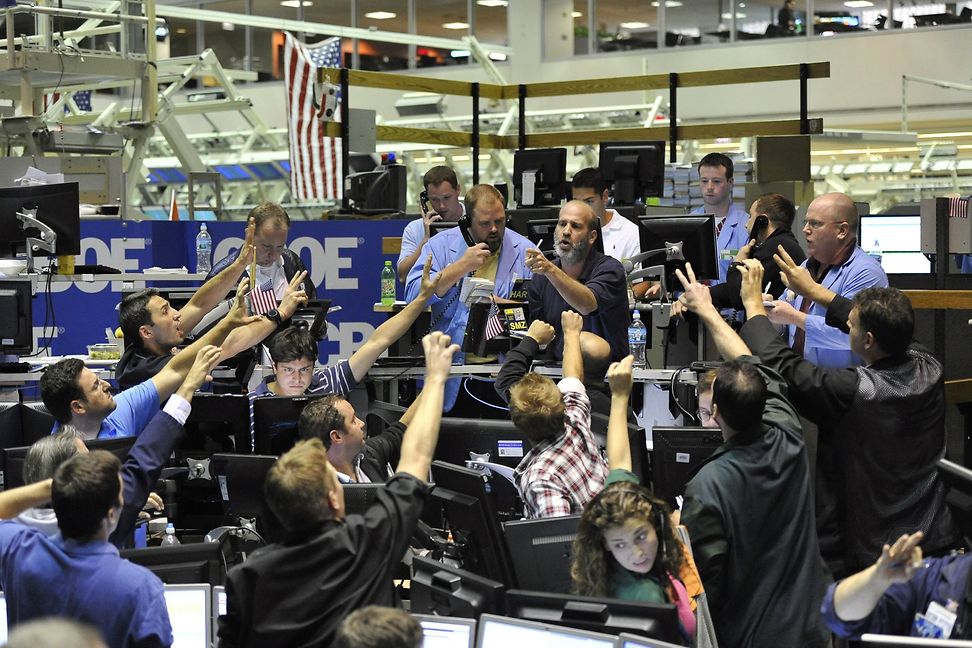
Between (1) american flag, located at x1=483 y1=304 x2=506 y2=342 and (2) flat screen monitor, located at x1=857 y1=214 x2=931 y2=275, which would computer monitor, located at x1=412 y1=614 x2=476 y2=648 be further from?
(2) flat screen monitor, located at x1=857 y1=214 x2=931 y2=275

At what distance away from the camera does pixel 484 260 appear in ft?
21.0

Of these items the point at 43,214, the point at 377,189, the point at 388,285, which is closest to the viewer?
the point at 43,214

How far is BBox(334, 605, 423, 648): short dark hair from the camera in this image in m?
2.54

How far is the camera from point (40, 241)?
23.6 feet

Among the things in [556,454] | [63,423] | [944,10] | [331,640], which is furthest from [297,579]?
[944,10]

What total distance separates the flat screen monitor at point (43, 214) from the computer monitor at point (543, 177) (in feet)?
11.5

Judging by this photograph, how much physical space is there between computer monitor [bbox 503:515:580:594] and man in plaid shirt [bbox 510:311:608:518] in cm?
27

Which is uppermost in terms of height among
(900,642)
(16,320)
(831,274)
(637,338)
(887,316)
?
(831,274)

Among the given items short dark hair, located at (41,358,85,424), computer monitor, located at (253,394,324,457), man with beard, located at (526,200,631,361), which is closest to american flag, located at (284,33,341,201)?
man with beard, located at (526,200,631,361)

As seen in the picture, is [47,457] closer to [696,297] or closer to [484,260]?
[696,297]

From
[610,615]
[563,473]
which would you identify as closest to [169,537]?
[563,473]

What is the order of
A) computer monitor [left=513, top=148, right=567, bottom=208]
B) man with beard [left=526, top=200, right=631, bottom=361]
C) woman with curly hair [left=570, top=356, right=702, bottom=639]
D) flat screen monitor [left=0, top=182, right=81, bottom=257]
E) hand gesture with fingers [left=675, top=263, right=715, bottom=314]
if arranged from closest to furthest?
woman with curly hair [left=570, top=356, right=702, bottom=639], hand gesture with fingers [left=675, top=263, right=715, bottom=314], man with beard [left=526, top=200, right=631, bottom=361], flat screen monitor [left=0, top=182, right=81, bottom=257], computer monitor [left=513, top=148, right=567, bottom=208]

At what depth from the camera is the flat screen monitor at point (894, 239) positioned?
458 inches

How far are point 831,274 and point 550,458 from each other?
209 centimetres
